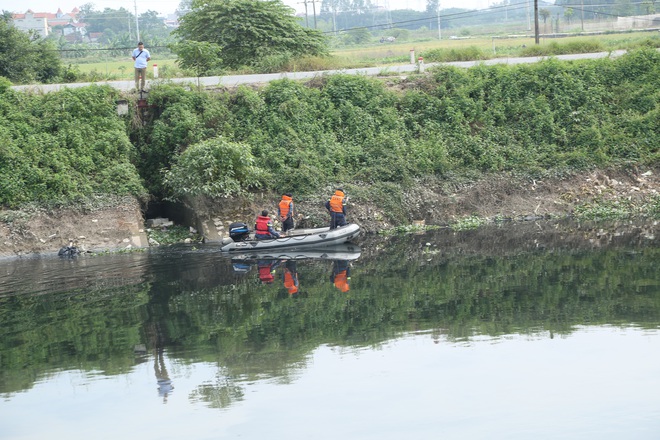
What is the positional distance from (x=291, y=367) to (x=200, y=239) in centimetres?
1272

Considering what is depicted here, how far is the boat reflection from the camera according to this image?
20906 millimetres

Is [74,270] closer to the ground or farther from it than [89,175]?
closer to the ground

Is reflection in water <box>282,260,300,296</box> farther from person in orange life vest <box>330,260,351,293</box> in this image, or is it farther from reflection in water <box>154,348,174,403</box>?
reflection in water <box>154,348,174,403</box>

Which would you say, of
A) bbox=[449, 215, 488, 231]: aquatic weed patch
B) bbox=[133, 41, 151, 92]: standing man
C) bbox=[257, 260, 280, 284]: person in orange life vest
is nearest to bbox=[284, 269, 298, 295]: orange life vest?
bbox=[257, 260, 280, 284]: person in orange life vest

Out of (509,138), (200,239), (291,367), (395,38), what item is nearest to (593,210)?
(509,138)

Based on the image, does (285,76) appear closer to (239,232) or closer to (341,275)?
(239,232)

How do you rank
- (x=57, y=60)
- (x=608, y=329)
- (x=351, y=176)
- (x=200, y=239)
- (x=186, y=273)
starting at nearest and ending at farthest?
(x=608, y=329) → (x=186, y=273) → (x=200, y=239) → (x=351, y=176) → (x=57, y=60)

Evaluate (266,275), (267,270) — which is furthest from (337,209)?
(266,275)

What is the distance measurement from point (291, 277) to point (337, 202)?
4.26 meters

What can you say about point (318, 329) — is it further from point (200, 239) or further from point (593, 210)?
point (593, 210)

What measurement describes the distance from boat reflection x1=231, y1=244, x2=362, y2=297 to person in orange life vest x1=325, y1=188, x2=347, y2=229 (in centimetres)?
70

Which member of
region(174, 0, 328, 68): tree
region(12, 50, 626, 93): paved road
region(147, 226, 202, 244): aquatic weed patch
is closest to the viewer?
region(147, 226, 202, 244): aquatic weed patch

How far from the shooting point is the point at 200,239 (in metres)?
26.4

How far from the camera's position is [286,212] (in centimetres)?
2523
